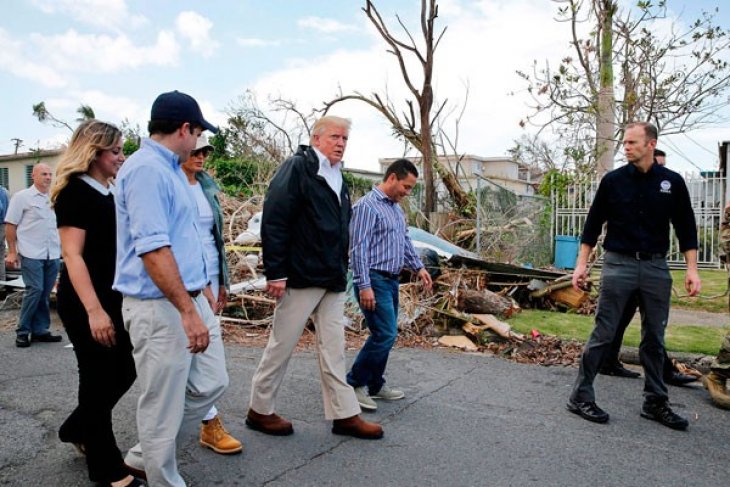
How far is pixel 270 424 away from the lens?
159 inches

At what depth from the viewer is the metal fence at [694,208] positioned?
14695mm

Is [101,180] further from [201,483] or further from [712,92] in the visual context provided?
[712,92]

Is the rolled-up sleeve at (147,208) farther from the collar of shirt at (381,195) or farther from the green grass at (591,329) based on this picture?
the green grass at (591,329)

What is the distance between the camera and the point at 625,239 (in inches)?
176

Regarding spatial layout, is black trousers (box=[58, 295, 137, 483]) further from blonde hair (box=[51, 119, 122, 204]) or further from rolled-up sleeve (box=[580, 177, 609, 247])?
rolled-up sleeve (box=[580, 177, 609, 247])

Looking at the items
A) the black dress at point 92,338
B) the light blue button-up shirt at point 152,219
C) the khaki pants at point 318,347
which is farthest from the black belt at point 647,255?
the black dress at point 92,338

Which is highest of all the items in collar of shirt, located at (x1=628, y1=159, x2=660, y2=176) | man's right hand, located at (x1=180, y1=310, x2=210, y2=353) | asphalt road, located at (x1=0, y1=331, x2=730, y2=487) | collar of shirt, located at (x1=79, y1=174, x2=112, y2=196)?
collar of shirt, located at (x1=628, y1=159, x2=660, y2=176)

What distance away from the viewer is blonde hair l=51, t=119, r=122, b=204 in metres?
3.23

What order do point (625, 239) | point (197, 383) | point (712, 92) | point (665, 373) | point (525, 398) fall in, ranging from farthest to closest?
point (712, 92), point (665, 373), point (525, 398), point (625, 239), point (197, 383)

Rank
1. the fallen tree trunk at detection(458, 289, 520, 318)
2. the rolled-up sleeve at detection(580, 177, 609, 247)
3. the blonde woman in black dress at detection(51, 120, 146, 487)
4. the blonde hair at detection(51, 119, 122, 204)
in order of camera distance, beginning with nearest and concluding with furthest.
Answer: the blonde woman in black dress at detection(51, 120, 146, 487), the blonde hair at detection(51, 119, 122, 204), the rolled-up sleeve at detection(580, 177, 609, 247), the fallen tree trunk at detection(458, 289, 520, 318)

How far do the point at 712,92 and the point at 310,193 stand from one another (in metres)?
15.9

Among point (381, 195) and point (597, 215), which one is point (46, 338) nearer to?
point (381, 195)

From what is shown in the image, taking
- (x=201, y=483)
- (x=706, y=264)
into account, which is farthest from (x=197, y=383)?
(x=706, y=264)

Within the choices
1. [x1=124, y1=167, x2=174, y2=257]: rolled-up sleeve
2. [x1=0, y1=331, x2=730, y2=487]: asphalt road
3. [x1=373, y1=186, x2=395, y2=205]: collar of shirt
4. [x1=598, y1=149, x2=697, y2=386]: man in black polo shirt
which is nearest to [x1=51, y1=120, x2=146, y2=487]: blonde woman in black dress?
[x1=0, y1=331, x2=730, y2=487]: asphalt road
